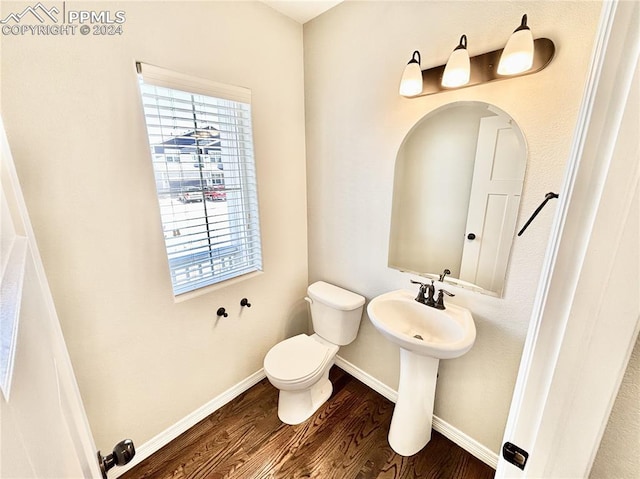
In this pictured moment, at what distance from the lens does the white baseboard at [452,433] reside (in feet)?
4.54

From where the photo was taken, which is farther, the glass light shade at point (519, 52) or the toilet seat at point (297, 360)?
the toilet seat at point (297, 360)

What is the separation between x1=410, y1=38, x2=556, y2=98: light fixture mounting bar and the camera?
3.13 ft

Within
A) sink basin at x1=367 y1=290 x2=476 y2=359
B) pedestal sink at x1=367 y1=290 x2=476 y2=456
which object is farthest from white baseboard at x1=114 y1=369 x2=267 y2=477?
sink basin at x1=367 y1=290 x2=476 y2=359

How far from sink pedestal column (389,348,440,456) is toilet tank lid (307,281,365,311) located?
1.34ft

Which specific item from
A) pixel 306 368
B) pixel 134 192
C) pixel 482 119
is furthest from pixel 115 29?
pixel 306 368

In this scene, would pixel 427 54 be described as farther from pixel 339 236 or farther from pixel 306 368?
pixel 306 368

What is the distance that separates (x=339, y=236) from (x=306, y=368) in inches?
34.1

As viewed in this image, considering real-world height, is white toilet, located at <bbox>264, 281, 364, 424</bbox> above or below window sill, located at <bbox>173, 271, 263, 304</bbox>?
below

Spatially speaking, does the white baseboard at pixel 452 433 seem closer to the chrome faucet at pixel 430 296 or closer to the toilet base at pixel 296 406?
the toilet base at pixel 296 406

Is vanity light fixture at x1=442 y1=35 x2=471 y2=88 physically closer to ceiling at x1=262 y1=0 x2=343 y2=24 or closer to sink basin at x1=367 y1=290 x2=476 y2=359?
ceiling at x1=262 y1=0 x2=343 y2=24

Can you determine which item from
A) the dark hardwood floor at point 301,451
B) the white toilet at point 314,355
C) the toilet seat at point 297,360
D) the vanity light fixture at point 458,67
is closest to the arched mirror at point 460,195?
the vanity light fixture at point 458,67

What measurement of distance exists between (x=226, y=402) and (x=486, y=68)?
7.66 ft

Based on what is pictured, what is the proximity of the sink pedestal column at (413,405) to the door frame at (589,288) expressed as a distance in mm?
908

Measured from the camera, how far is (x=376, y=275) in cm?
168
